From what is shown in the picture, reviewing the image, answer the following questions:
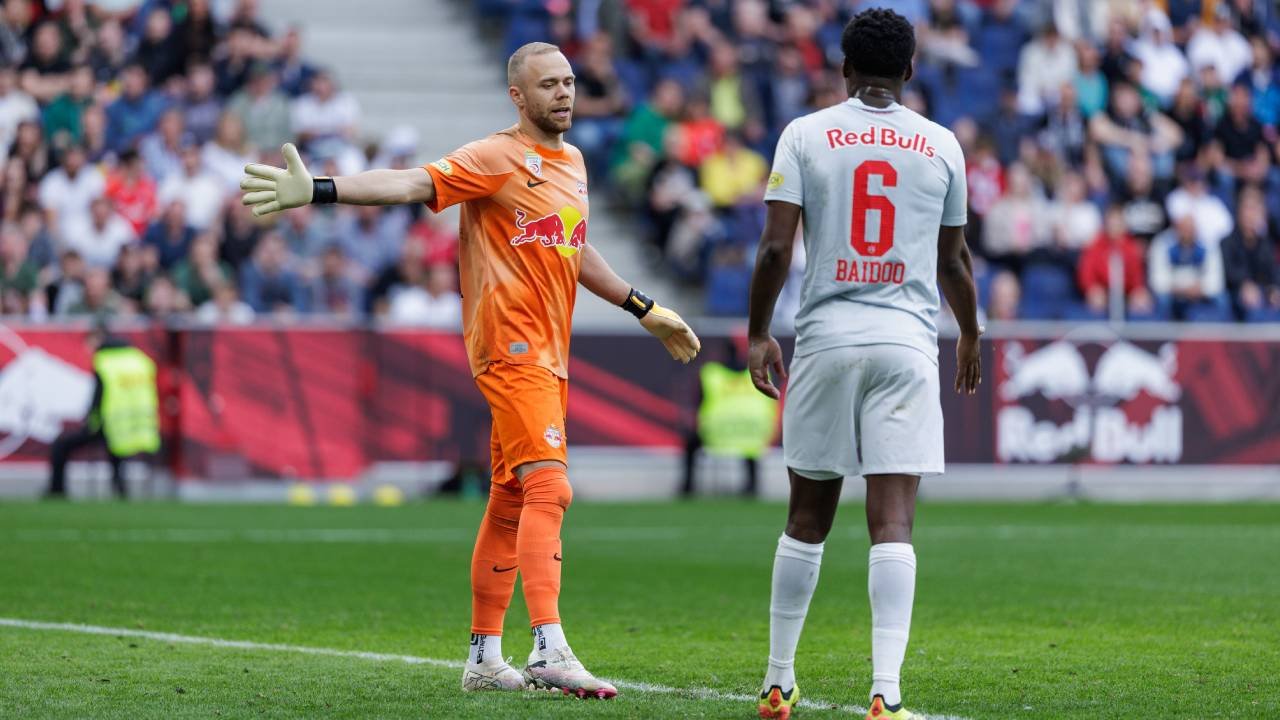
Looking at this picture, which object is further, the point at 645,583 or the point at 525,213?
the point at 645,583

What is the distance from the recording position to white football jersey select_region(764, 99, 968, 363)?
6.32m

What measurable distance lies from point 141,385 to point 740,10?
393 inches

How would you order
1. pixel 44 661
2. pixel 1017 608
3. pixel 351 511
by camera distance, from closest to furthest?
pixel 44 661 < pixel 1017 608 < pixel 351 511

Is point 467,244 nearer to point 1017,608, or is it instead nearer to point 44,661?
point 44,661

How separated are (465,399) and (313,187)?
13.9 metres

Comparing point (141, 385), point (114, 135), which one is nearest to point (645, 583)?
point (141, 385)

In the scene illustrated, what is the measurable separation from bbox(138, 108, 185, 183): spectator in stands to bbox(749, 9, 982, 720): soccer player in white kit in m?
16.7

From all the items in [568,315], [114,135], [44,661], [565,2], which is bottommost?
[44,661]

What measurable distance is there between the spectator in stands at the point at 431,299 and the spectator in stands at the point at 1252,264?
9.29 metres

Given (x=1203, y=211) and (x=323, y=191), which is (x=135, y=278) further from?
(x=323, y=191)

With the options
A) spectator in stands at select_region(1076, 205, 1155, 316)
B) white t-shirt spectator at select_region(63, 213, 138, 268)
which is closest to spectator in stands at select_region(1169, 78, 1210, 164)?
spectator in stands at select_region(1076, 205, 1155, 316)

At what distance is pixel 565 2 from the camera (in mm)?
25375

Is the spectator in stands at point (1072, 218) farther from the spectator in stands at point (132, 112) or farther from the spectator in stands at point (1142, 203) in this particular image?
the spectator in stands at point (132, 112)

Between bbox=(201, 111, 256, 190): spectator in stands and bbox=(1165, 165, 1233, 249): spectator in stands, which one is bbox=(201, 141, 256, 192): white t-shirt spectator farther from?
bbox=(1165, 165, 1233, 249): spectator in stands
